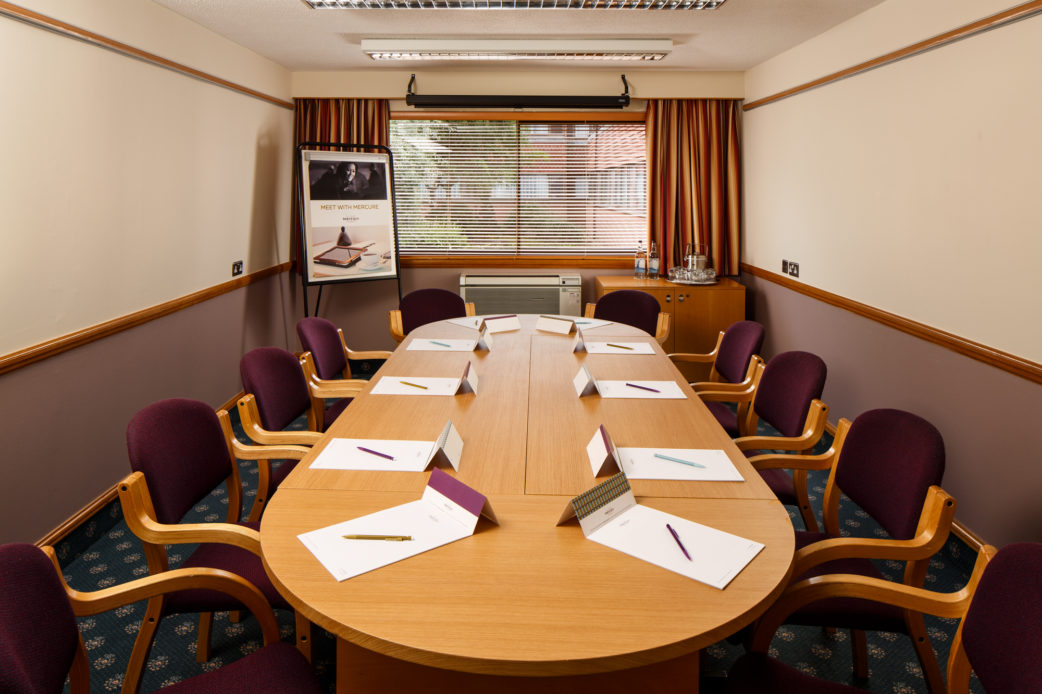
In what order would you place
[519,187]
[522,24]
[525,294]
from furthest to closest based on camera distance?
[519,187] → [525,294] → [522,24]

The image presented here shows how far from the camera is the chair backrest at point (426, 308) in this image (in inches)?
186

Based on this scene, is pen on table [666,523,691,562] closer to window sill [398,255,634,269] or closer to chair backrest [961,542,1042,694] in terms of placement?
chair backrest [961,542,1042,694]

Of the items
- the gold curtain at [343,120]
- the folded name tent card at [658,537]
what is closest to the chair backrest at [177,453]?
the folded name tent card at [658,537]

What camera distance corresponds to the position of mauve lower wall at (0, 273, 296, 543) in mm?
2812

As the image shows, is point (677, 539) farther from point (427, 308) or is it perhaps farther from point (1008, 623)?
point (427, 308)

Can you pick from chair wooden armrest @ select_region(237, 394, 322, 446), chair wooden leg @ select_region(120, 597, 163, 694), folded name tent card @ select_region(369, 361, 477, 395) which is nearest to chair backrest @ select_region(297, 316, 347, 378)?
folded name tent card @ select_region(369, 361, 477, 395)

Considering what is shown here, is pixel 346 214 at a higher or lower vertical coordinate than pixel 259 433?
higher

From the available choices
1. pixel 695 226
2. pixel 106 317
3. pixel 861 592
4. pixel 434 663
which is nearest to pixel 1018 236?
pixel 861 592

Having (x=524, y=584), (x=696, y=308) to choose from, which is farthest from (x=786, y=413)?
(x=696, y=308)

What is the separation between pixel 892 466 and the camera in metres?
2.04

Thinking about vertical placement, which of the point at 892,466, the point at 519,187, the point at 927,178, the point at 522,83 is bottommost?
the point at 892,466

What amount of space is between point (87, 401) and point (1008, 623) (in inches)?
141

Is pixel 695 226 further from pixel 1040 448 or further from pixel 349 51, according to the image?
pixel 1040 448

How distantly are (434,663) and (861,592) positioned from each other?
42.3 inches
